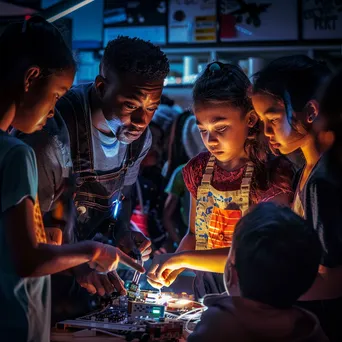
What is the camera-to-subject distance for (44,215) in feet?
7.78

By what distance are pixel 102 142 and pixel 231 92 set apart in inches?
27.4

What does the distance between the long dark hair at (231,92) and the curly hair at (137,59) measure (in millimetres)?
198

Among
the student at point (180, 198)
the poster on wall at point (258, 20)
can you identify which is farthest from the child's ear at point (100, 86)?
the poster on wall at point (258, 20)

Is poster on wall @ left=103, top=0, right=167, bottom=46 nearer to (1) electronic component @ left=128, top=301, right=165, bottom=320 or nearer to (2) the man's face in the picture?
(2) the man's face

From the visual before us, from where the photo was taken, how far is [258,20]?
21.7ft

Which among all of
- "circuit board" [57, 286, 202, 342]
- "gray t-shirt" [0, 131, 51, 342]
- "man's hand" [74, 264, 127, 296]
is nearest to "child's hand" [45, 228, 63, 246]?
"man's hand" [74, 264, 127, 296]

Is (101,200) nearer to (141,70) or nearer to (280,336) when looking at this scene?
(141,70)

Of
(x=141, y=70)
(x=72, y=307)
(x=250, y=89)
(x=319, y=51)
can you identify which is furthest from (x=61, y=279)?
(x=319, y=51)

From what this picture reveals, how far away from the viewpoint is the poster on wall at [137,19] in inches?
273

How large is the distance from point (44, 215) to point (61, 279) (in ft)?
1.56

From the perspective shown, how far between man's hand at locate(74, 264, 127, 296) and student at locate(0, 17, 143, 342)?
0.51m

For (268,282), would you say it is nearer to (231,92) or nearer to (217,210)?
(217,210)

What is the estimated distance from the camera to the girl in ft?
8.43

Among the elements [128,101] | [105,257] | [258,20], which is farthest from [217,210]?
[258,20]
